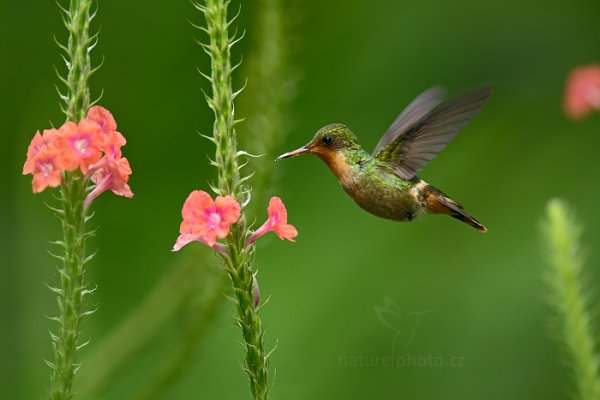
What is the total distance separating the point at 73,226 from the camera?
176cm

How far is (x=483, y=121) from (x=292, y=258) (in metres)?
1.65

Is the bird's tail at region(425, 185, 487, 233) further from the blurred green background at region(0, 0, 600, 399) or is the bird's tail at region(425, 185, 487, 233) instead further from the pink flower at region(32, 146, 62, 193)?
the blurred green background at region(0, 0, 600, 399)

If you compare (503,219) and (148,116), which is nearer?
(148,116)

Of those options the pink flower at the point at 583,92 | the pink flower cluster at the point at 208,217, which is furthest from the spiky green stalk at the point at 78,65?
the pink flower at the point at 583,92

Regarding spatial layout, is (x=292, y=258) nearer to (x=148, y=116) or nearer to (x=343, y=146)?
(x=148, y=116)

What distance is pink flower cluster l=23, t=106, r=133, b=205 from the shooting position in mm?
1665

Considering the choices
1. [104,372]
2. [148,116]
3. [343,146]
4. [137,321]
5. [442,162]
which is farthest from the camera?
[442,162]

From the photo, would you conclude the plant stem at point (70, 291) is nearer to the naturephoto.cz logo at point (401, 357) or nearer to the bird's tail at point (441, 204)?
the bird's tail at point (441, 204)

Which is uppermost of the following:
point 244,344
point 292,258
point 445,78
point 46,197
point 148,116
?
point 244,344

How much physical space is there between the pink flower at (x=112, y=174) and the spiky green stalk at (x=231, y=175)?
0.80 feet

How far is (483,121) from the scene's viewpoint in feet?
18.1

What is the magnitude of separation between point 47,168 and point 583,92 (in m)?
2.32

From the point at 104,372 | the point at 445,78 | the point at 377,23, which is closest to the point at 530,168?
the point at 445,78

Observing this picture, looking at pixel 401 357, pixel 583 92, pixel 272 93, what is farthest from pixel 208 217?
pixel 401 357
